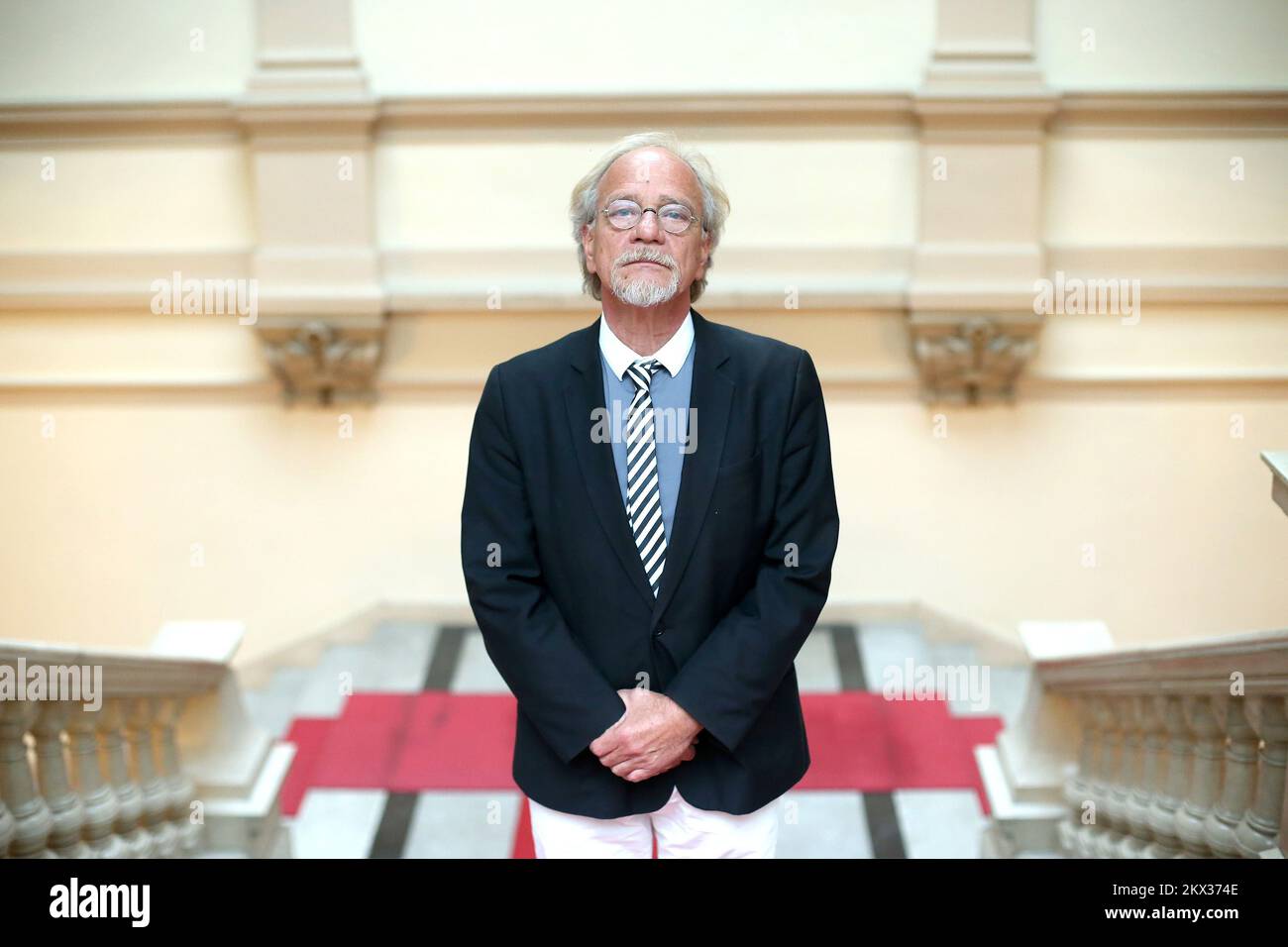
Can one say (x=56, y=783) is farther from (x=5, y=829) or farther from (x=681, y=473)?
(x=681, y=473)

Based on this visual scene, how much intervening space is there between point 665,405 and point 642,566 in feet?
0.87

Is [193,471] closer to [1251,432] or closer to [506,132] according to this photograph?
[506,132]

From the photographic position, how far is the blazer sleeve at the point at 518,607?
2.23 metres

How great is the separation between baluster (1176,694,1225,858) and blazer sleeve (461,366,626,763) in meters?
1.32

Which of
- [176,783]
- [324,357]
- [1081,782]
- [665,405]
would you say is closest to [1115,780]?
[1081,782]

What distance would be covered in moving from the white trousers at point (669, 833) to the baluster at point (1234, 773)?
101cm

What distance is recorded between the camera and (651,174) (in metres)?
2.21

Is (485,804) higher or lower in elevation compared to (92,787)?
lower

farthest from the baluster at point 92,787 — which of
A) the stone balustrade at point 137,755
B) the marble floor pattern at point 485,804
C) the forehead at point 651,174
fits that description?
the forehead at point 651,174

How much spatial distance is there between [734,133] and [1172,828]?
10.1 feet

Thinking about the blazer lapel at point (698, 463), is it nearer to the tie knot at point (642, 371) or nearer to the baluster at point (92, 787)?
the tie knot at point (642, 371)

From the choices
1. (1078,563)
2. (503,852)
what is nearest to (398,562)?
(503,852)

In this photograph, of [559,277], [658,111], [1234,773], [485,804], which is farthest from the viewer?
[559,277]

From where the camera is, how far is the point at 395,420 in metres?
5.36
